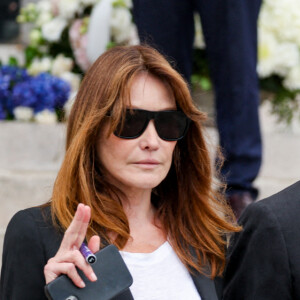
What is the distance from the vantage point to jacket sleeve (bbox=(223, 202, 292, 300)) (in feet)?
6.88

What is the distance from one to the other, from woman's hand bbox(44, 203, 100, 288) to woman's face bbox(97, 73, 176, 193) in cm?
55

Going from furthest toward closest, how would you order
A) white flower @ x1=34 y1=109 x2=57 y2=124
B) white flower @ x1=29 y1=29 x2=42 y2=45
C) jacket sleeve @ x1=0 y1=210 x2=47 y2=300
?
white flower @ x1=29 y1=29 x2=42 y2=45 → white flower @ x1=34 y1=109 x2=57 y2=124 → jacket sleeve @ x1=0 y1=210 x2=47 y2=300

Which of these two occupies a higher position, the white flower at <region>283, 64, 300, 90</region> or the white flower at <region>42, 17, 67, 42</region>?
the white flower at <region>42, 17, 67, 42</region>

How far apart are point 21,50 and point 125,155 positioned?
130 inches

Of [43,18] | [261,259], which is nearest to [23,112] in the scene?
[43,18]

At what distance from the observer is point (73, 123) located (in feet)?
8.29

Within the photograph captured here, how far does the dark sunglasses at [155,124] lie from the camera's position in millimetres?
2426

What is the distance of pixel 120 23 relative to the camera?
187 inches

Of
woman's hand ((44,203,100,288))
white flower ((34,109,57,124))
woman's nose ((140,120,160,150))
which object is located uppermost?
woman's nose ((140,120,160,150))

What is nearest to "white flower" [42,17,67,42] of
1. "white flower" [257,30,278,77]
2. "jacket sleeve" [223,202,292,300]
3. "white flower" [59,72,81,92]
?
"white flower" [59,72,81,92]

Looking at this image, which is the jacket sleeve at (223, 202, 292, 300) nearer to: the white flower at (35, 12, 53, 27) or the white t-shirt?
the white t-shirt

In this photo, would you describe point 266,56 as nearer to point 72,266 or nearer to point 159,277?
point 159,277

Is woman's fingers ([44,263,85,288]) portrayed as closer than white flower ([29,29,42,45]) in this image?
Yes

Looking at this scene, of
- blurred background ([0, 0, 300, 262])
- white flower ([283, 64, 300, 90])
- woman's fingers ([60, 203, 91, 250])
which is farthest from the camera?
white flower ([283, 64, 300, 90])
